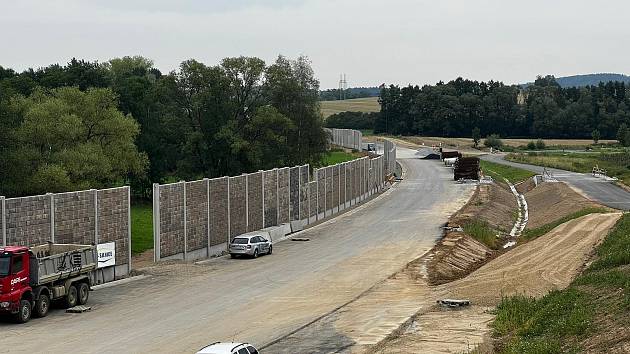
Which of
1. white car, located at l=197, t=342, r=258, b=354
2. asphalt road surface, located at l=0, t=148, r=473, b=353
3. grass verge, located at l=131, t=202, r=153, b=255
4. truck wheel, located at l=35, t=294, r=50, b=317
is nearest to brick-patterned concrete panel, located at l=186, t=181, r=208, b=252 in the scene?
asphalt road surface, located at l=0, t=148, r=473, b=353

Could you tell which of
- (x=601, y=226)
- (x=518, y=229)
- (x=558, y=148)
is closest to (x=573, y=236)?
(x=601, y=226)

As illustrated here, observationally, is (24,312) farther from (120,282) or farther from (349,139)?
(349,139)

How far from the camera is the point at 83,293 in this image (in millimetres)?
33875

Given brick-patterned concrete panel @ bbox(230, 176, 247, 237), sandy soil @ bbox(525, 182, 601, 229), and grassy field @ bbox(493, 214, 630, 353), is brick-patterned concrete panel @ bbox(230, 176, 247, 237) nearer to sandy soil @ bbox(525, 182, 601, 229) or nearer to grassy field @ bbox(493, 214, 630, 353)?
sandy soil @ bbox(525, 182, 601, 229)

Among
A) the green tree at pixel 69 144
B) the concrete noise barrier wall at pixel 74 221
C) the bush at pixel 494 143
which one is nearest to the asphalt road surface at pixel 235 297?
the concrete noise barrier wall at pixel 74 221

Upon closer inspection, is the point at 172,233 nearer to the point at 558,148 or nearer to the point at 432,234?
the point at 432,234

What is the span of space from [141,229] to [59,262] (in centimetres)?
3140

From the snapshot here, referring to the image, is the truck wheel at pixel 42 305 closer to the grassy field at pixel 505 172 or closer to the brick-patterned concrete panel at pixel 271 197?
the brick-patterned concrete panel at pixel 271 197

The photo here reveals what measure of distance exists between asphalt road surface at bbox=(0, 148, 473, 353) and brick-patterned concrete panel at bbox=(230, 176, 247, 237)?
2746 millimetres

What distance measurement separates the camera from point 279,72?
90.2 metres

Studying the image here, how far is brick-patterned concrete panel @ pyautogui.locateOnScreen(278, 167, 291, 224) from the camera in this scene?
62.4 m

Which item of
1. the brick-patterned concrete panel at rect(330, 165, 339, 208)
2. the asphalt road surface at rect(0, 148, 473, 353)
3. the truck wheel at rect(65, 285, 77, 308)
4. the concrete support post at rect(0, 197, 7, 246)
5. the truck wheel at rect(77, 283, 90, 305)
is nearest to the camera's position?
the asphalt road surface at rect(0, 148, 473, 353)

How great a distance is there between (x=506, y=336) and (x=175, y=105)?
2457 inches

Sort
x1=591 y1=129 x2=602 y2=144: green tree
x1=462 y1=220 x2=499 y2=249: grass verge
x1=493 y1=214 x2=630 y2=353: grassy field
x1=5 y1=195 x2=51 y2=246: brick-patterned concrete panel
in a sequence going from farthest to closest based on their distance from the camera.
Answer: x1=591 y1=129 x2=602 y2=144: green tree → x1=462 y1=220 x2=499 y2=249: grass verge → x1=5 y1=195 x2=51 y2=246: brick-patterned concrete panel → x1=493 y1=214 x2=630 y2=353: grassy field
